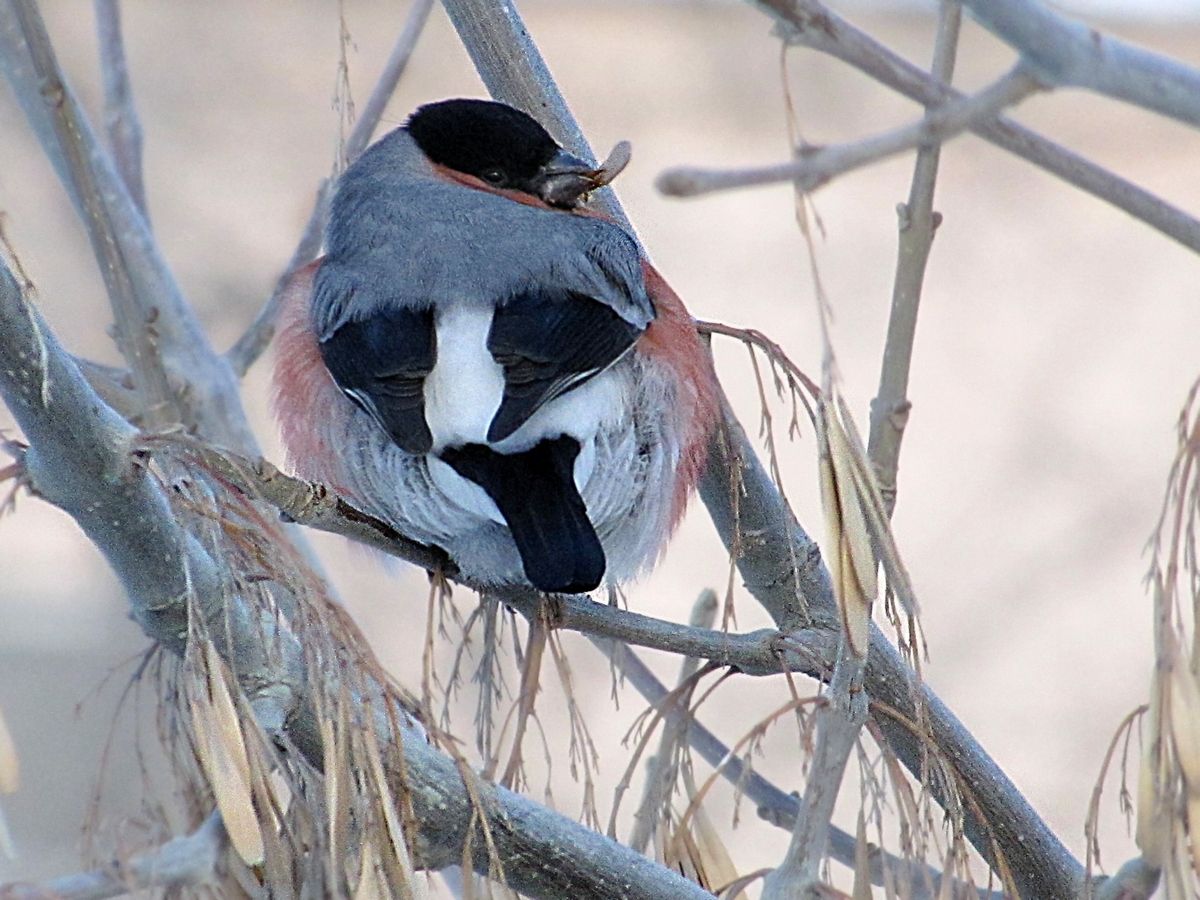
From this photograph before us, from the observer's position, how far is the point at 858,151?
2.17 feet

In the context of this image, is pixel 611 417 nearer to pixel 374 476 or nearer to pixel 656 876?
pixel 374 476

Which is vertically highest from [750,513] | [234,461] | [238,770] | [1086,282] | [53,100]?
[1086,282]

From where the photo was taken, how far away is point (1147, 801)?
96 centimetres

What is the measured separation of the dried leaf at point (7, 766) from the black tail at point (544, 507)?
1.86ft

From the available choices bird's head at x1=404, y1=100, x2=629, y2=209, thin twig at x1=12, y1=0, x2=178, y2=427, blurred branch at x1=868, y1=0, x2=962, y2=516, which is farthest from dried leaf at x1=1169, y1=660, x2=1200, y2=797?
thin twig at x1=12, y1=0, x2=178, y2=427

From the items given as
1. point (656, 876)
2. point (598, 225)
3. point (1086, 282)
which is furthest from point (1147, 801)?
point (1086, 282)

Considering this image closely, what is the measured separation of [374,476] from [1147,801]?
843 mm

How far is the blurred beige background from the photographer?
3678mm

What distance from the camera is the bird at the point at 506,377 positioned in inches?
59.2

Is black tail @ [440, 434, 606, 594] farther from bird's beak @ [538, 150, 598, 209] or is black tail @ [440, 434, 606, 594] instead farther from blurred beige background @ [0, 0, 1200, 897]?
blurred beige background @ [0, 0, 1200, 897]

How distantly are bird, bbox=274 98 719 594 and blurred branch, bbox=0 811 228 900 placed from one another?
0.49m

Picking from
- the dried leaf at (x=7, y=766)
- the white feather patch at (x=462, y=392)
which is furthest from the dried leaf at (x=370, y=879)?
the white feather patch at (x=462, y=392)

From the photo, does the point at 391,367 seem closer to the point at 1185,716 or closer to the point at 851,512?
the point at 851,512

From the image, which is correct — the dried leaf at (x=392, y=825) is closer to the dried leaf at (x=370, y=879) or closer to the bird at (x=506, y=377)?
the dried leaf at (x=370, y=879)
